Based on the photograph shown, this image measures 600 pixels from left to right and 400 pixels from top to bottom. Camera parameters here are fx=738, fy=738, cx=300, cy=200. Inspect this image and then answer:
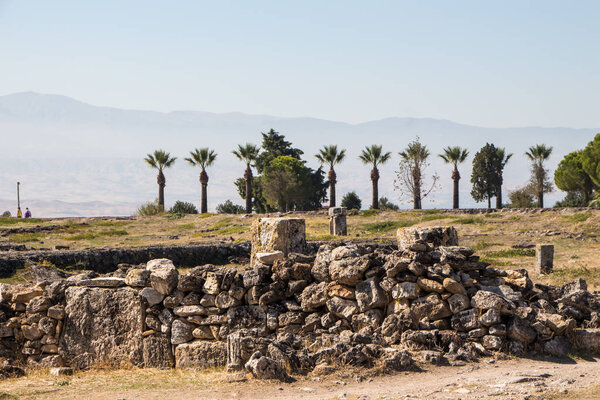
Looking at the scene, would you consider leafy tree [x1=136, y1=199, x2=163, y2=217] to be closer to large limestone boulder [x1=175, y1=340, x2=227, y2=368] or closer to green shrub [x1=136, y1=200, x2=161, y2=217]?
green shrub [x1=136, y1=200, x2=161, y2=217]

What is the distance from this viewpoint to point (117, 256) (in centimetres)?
2575

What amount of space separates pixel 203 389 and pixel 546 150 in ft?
259

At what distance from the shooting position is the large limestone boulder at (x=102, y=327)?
42.2ft

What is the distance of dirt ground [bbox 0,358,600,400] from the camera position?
937 centimetres

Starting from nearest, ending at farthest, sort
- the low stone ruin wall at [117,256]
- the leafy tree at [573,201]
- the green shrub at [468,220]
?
the low stone ruin wall at [117,256], the green shrub at [468,220], the leafy tree at [573,201]

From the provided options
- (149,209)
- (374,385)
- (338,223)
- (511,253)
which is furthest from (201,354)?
(149,209)

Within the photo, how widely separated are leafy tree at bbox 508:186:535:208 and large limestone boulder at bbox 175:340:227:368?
70688 millimetres

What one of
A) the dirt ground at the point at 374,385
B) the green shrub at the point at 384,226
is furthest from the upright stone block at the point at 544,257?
the green shrub at the point at 384,226

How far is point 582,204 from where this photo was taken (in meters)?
72.8

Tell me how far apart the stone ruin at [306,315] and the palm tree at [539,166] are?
7074 centimetres

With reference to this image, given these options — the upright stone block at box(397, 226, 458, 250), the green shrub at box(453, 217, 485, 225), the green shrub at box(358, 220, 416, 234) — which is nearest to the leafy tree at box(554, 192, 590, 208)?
the green shrub at box(453, 217, 485, 225)

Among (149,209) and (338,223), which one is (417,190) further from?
(338,223)

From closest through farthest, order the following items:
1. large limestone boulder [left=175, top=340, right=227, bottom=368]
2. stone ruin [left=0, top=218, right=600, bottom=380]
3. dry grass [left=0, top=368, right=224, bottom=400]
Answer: dry grass [left=0, top=368, right=224, bottom=400]
stone ruin [left=0, top=218, right=600, bottom=380]
large limestone boulder [left=175, top=340, right=227, bottom=368]

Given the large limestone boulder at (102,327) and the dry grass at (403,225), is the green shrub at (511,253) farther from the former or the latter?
the large limestone boulder at (102,327)
